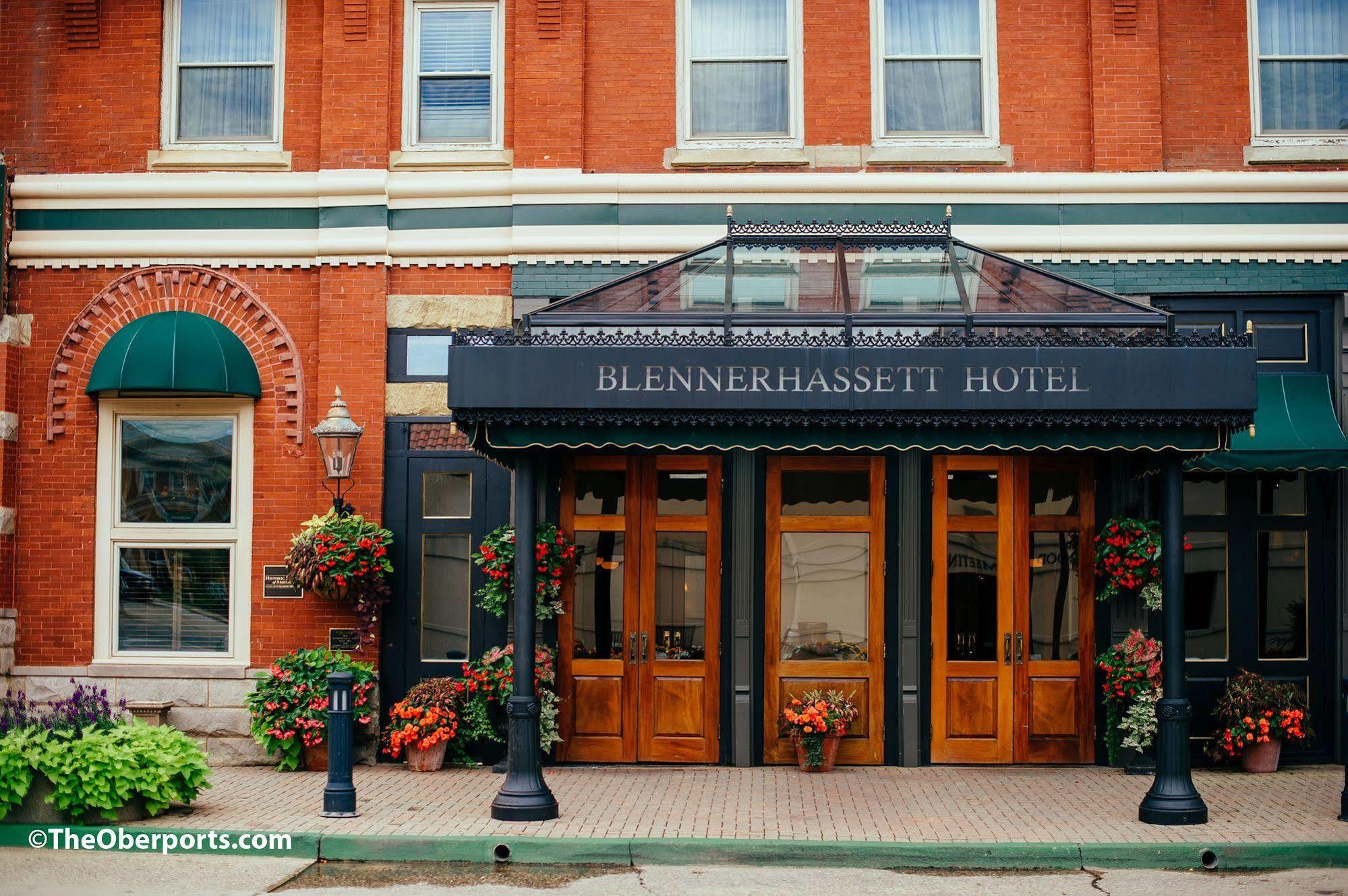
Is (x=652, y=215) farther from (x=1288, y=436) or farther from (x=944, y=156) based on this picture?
(x=1288, y=436)

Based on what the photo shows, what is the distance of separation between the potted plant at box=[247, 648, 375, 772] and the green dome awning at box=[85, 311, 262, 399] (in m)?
2.60

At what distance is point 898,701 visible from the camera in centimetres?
1241

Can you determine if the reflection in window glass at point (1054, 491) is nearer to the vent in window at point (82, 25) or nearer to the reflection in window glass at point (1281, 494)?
the reflection in window glass at point (1281, 494)

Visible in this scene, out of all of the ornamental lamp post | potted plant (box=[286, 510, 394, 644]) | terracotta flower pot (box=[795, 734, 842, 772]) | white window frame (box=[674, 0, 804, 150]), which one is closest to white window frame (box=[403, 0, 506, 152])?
white window frame (box=[674, 0, 804, 150])

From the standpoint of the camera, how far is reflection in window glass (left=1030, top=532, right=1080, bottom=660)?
12445mm

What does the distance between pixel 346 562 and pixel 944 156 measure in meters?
6.65

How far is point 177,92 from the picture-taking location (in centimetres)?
1342

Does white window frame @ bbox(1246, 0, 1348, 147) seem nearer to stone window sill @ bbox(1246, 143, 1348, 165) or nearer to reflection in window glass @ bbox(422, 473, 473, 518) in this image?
stone window sill @ bbox(1246, 143, 1348, 165)

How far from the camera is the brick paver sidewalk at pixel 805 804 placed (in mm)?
9602

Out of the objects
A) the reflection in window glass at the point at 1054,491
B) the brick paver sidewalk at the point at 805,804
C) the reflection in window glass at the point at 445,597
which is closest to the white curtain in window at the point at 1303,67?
the reflection in window glass at the point at 1054,491

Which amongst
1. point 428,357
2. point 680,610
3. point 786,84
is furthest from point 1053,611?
point 428,357

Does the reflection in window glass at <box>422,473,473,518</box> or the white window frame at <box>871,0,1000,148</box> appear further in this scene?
the white window frame at <box>871,0,1000,148</box>

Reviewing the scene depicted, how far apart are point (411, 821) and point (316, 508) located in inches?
153

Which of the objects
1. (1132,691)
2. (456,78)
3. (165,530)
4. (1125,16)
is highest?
(1125,16)
